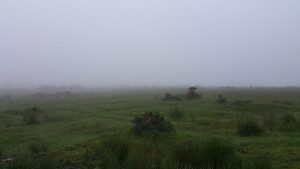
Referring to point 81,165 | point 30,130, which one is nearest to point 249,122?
point 81,165

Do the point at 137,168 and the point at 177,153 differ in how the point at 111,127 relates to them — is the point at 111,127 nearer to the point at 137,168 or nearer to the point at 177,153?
the point at 177,153

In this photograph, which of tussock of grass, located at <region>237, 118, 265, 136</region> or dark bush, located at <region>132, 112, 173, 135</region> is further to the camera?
dark bush, located at <region>132, 112, 173, 135</region>

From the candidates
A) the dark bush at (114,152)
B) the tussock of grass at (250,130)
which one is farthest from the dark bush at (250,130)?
the dark bush at (114,152)

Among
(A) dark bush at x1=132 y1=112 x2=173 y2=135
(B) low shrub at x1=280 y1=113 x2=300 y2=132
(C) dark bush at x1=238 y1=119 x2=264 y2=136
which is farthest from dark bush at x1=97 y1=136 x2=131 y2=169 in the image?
(B) low shrub at x1=280 y1=113 x2=300 y2=132

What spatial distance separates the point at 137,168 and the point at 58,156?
4337 millimetres

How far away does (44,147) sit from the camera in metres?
13.5

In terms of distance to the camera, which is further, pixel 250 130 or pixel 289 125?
pixel 289 125

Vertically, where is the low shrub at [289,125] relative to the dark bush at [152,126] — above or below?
below

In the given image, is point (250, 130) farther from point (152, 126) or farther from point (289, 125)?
point (152, 126)

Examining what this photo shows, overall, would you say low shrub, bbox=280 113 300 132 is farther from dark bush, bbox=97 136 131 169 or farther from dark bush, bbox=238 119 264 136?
dark bush, bbox=97 136 131 169

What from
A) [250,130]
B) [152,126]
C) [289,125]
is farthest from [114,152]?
[289,125]

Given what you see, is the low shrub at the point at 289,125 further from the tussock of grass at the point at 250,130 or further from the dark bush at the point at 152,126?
the dark bush at the point at 152,126

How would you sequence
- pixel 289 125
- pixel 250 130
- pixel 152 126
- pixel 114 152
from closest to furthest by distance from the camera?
pixel 114 152 < pixel 250 130 < pixel 152 126 < pixel 289 125

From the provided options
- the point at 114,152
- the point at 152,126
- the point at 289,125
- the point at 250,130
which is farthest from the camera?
the point at 289,125
